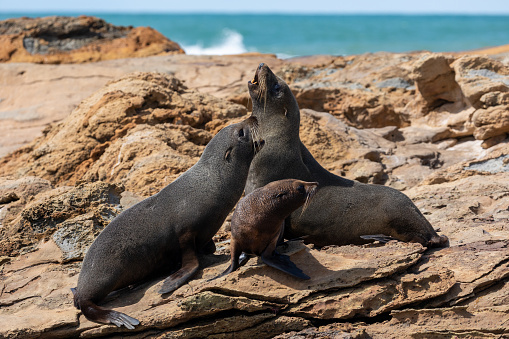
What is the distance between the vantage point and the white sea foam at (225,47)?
192 feet

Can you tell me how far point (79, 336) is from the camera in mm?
3895

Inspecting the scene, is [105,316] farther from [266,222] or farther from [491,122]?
[491,122]

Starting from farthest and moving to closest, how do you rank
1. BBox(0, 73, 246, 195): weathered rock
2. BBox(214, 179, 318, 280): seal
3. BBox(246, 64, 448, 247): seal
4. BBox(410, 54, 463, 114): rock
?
BBox(410, 54, 463, 114): rock, BBox(0, 73, 246, 195): weathered rock, BBox(246, 64, 448, 247): seal, BBox(214, 179, 318, 280): seal

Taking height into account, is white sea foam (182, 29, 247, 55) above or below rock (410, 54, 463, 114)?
above

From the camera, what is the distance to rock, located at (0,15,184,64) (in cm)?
1736

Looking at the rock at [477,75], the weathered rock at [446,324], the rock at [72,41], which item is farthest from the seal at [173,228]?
the rock at [72,41]

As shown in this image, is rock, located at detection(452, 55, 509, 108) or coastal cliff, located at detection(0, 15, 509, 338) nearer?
coastal cliff, located at detection(0, 15, 509, 338)

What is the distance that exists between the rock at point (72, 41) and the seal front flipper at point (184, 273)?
46.7ft

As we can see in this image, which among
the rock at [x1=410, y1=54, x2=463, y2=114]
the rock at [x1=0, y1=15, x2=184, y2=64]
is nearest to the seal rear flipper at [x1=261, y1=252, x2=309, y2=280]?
the rock at [x1=410, y1=54, x2=463, y2=114]

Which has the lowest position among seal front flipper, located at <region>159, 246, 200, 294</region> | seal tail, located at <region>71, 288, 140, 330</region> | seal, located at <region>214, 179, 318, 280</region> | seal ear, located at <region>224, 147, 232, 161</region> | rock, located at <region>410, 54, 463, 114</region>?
seal tail, located at <region>71, 288, 140, 330</region>

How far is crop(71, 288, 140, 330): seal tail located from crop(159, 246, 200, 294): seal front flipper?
35cm

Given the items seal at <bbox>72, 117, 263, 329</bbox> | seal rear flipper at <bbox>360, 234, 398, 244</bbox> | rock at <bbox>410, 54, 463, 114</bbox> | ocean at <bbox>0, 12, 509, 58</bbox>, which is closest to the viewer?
seal at <bbox>72, 117, 263, 329</bbox>

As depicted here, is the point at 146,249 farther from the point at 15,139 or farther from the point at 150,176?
the point at 15,139

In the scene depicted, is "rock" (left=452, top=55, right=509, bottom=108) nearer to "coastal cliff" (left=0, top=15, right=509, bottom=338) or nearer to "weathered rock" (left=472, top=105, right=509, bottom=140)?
"coastal cliff" (left=0, top=15, right=509, bottom=338)
